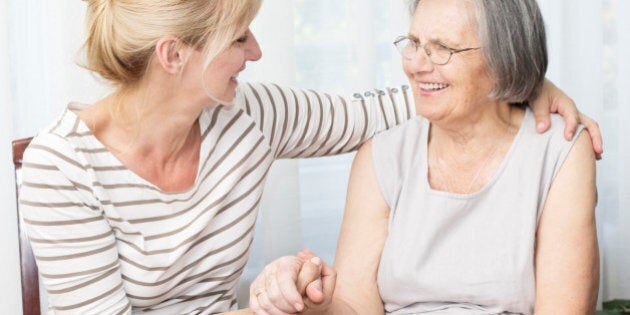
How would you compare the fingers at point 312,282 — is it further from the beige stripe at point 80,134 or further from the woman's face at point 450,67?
the beige stripe at point 80,134

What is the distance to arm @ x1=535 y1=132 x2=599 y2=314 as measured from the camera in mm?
1612

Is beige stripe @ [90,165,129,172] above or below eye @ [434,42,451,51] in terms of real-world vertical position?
below

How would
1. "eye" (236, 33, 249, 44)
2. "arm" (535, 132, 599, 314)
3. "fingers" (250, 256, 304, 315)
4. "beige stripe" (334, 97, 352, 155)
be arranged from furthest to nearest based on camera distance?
"beige stripe" (334, 97, 352, 155)
"eye" (236, 33, 249, 44)
"arm" (535, 132, 599, 314)
"fingers" (250, 256, 304, 315)

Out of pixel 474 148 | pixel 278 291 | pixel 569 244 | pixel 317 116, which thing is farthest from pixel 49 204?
pixel 569 244

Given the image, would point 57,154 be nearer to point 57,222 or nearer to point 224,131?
point 57,222

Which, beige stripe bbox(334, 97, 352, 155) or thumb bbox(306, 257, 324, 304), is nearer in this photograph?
thumb bbox(306, 257, 324, 304)

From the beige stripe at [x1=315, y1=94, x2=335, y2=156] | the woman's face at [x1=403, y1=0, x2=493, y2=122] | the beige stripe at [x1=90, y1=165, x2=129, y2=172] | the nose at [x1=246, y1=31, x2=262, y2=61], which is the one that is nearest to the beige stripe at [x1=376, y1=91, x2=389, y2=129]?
the beige stripe at [x1=315, y1=94, x2=335, y2=156]

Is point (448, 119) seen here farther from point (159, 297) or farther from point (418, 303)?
point (159, 297)

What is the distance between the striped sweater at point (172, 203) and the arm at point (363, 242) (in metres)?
0.16

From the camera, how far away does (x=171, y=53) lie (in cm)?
168

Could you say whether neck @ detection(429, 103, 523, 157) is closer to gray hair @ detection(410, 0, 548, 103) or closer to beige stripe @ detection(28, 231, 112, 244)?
gray hair @ detection(410, 0, 548, 103)

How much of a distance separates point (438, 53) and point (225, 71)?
400 mm

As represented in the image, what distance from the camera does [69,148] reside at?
1.66 meters

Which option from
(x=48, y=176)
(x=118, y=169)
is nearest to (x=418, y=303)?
(x=118, y=169)
